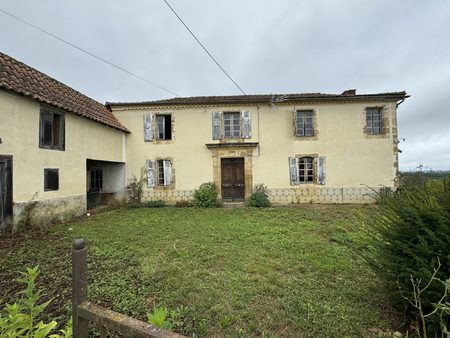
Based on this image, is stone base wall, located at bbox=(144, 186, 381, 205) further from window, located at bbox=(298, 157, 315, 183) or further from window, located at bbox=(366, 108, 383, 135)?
window, located at bbox=(366, 108, 383, 135)

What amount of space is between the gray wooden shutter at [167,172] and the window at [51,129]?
14.9ft

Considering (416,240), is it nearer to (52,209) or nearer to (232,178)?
(52,209)

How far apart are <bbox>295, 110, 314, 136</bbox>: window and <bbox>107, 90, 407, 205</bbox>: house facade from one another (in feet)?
0.15

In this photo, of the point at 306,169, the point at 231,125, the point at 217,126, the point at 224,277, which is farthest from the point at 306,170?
the point at 224,277

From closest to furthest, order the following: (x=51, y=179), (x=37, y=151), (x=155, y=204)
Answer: (x=37, y=151) < (x=51, y=179) < (x=155, y=204)

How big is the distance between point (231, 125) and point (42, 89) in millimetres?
7454

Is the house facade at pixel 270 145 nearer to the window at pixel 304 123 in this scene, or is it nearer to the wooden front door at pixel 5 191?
the window at pixel 304 123

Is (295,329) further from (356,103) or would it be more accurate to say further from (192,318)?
(356,103)

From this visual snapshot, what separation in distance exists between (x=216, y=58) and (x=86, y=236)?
694cm

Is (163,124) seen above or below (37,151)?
above

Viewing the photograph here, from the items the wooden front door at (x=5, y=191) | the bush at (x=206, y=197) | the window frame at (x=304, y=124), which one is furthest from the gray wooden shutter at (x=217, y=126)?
the wooden front door at (x=5, y=191)

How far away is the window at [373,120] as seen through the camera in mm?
10844

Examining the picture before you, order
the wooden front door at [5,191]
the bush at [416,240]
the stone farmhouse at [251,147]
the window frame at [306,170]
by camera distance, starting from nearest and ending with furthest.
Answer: the bush at [416,240]
the wooden front door at [5,191]
the stone farmhouse at [251,147]
the window frame at [306,170]

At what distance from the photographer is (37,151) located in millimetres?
6566
